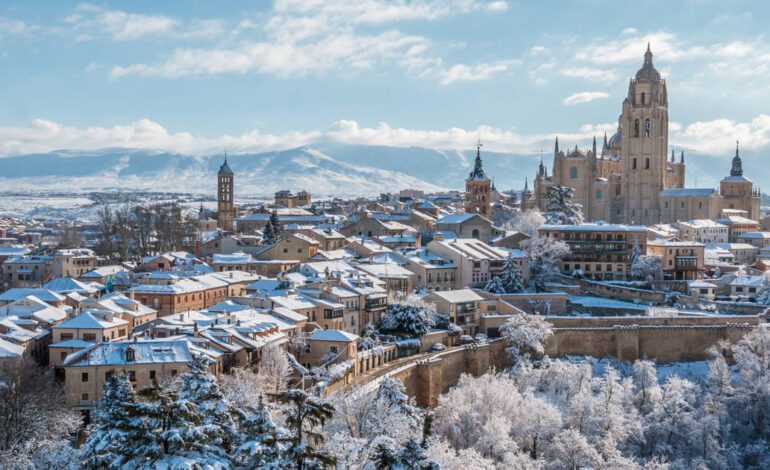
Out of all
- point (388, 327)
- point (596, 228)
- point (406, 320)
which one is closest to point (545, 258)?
point (596, 228)

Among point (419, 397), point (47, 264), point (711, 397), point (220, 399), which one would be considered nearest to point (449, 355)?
point (419, 397)

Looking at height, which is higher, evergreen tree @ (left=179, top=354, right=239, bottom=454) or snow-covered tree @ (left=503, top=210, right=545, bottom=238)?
snow-covered tree @ (left=503, top=210, right=545, bottom=238)

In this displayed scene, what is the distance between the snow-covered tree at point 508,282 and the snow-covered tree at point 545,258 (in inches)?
172

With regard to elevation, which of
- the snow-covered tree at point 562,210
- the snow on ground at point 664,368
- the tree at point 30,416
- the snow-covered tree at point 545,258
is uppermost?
the snow-covered tree at point 562,210

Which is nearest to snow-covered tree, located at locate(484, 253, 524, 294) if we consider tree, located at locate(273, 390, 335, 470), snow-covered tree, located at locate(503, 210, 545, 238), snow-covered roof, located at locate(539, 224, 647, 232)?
snow-covered roof, located at locate(539, 224, 647, 232)

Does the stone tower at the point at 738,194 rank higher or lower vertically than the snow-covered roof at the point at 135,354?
higher

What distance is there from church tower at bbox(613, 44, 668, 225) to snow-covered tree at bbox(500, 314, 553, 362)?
46004 mm

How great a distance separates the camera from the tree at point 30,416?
2957 cm

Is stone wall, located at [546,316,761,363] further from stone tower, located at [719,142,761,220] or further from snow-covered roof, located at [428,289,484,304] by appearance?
stone tower, located at [719,142,761,220]

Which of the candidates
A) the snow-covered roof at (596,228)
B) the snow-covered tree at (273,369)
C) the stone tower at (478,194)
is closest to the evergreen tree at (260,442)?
the snow-covered tree at (273,369)

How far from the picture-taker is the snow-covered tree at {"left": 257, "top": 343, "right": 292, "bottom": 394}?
36.5 metres

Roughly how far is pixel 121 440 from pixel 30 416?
1386 centimetres

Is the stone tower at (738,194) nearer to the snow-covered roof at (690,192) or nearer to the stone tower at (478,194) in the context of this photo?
the snow-covered roof at (690,192)

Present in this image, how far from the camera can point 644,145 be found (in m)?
96.2
